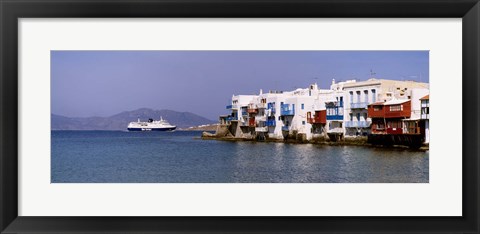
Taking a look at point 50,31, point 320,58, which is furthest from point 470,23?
point 50,31

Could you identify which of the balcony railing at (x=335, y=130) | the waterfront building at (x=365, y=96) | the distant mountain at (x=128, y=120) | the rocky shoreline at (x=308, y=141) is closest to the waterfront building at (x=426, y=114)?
the waterfront building at (x=365, y=96)

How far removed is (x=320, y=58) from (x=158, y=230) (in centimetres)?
181

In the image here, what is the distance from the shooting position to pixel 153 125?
15.8ft

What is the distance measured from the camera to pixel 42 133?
3.20 metres

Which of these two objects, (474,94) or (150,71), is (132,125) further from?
(474,94)

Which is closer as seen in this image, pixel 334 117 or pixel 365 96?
pixel 365 96

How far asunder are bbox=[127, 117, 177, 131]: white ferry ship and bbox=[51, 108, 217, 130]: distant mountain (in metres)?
0.04

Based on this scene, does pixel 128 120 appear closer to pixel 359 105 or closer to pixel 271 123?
pixel 271 123

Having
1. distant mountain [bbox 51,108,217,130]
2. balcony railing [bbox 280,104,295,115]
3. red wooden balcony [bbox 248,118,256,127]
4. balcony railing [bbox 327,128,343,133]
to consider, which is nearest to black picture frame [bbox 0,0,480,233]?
distant mountain [bbox 51,108,217,130]

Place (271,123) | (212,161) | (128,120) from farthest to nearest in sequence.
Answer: (271,123), (212,161), (128,120)

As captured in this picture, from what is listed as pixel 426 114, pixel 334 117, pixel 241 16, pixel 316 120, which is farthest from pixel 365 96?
pixel 241 16

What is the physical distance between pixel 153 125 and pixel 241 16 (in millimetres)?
1971

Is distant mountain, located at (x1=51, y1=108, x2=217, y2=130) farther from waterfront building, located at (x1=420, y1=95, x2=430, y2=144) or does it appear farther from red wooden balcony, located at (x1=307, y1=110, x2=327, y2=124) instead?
waterfront building, located at (x1=420, y1=95, x2=430, y2=144)

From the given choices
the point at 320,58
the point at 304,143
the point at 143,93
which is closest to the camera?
the point at 320,58
